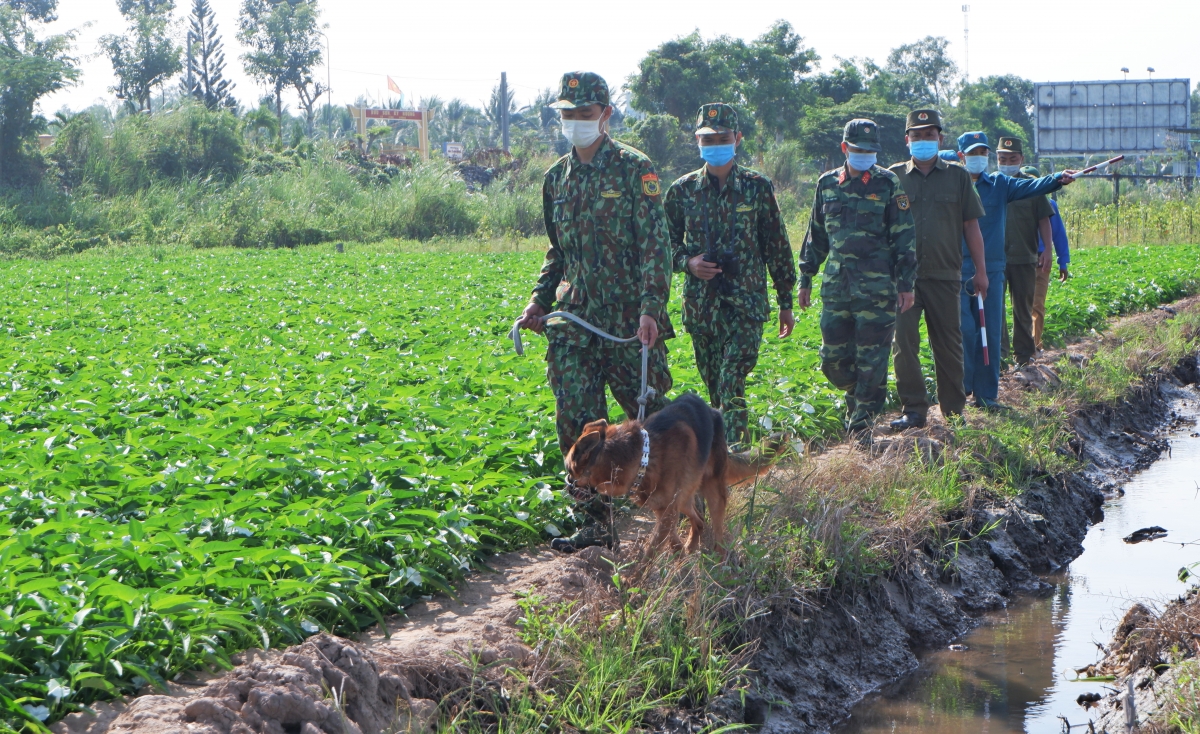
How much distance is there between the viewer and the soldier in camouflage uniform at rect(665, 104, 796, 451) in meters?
6.06

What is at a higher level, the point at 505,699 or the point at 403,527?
the point at 403,527

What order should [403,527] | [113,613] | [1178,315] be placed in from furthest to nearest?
[1178,315] → [403,527] → [113,613]

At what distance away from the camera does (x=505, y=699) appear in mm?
3617

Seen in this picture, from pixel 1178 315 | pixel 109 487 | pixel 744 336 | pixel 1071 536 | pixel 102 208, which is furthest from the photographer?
pixel 102 208

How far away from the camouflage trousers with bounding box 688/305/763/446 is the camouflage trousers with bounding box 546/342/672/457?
3.02ft

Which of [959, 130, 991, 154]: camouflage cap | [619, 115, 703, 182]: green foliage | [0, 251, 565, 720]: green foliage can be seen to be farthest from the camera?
[619, 115, 703, 182]: green foliage

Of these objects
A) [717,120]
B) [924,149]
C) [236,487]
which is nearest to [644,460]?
[236,487]

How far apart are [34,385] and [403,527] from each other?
4.78 meters

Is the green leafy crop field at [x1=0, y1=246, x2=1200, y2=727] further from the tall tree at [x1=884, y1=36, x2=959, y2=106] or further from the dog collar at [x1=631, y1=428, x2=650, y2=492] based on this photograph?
A: the tall tree at [x1=884, y1=36, x2=959, y2=106]

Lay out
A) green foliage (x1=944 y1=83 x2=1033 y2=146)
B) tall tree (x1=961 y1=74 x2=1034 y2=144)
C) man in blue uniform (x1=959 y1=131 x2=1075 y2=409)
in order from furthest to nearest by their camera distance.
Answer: tall tree (x1=961 y1=74 x2=1034 y2=144), green foliage (x1=944 y1=83 x2=1033 y2=146), man in blue uniform (x1=959 y1=131 x2=1075 y2=409)

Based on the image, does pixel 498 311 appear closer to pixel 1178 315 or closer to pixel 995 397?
pixel 995 397

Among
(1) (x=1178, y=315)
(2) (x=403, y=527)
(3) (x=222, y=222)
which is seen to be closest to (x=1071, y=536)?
(2) (x=403, y=527)

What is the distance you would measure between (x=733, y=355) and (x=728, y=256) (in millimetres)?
575

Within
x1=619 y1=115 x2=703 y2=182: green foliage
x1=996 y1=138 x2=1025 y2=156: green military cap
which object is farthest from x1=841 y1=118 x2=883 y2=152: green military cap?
x1=619 y1=115 x2=703 y2=182: green foliage
